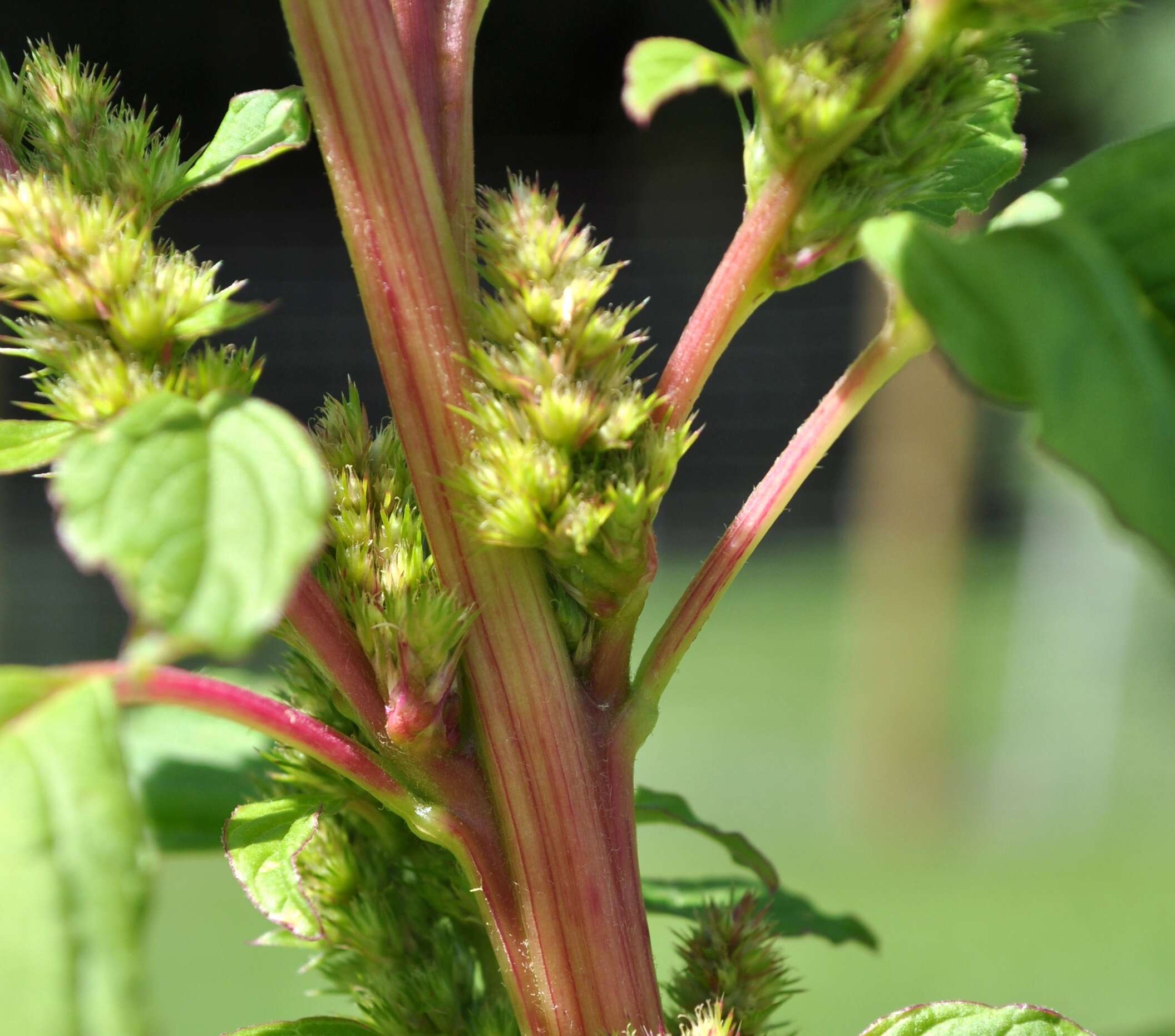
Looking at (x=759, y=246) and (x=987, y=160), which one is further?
(x=987, y=160)

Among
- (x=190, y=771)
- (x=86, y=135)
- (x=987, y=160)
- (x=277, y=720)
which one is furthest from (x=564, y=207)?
(x=277, y=720)

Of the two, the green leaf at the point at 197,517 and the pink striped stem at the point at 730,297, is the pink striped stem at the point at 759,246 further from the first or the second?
the green leaf at the point at 197,517

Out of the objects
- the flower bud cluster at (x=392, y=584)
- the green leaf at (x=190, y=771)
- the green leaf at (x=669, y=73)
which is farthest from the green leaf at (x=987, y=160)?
the green leaf at (x=190, y=771)

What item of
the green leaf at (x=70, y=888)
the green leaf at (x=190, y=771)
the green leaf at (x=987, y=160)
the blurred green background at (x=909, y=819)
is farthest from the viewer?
the blurred green background at (x=909, y=819)

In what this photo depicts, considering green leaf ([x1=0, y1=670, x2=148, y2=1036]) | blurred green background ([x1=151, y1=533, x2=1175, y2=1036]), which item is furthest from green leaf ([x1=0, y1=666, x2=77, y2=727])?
blurred green background ([x1=151, y1=533, x2=1175, y2=1036])

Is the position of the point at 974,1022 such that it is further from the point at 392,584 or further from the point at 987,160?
the point at 987,160

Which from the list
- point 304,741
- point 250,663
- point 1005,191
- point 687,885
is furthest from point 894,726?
point 304,741
